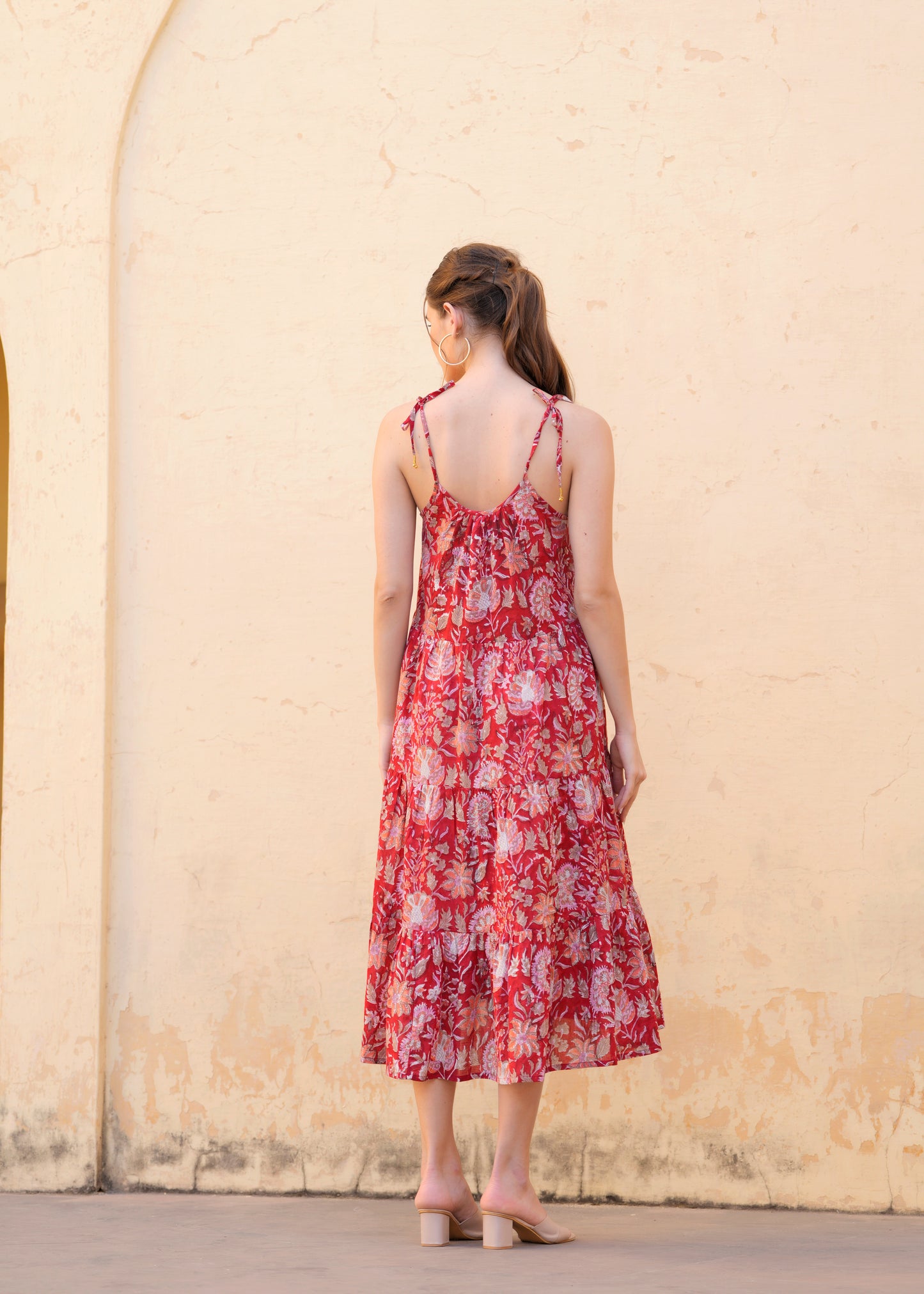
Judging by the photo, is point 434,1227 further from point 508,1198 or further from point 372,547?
point 372,547

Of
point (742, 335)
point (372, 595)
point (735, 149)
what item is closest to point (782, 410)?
point (742, 335)

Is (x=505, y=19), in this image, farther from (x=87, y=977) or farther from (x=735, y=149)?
(x=87, y=977)

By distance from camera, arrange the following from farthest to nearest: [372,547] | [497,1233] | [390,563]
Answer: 1. [372,547]
2. [390,563]
3. [497,1233]

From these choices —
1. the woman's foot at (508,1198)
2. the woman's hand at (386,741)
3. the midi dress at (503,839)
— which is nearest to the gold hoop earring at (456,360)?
the midi dress at (503,839)

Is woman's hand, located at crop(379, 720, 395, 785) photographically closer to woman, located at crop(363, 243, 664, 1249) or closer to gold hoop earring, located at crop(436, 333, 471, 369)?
woman, located at crop(363, 243, 664, 1249)

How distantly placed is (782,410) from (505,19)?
1284 millimetres

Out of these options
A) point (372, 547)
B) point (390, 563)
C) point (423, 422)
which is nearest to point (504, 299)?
point (423, 422)

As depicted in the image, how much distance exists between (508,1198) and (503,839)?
2.40 ft

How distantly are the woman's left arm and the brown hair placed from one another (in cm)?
27

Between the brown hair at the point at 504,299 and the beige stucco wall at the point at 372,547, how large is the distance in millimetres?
592

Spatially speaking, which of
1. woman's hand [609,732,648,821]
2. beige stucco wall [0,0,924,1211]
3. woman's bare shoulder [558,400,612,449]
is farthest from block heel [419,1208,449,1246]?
woman's bare shoulder [558,400,612,449]

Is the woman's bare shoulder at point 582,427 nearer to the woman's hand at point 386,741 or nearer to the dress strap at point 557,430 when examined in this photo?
the dress strap at point 557,430

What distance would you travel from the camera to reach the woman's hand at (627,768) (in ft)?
9.70

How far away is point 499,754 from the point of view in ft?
9.34
